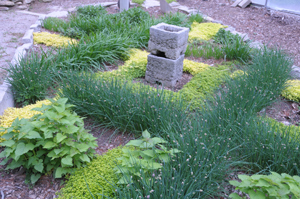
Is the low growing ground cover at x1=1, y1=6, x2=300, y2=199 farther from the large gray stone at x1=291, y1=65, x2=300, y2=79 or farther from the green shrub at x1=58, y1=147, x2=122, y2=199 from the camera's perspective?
the large gray stone at x1=291, y1=65, x2=300, y2=79

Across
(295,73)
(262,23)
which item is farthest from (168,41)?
(262,23)

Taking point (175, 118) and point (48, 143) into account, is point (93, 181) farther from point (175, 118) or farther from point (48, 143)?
point (175, 118)

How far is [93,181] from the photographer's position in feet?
6.97

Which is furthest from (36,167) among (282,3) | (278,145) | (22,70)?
(282,3)

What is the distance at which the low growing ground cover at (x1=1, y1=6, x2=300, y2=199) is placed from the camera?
1922 millimetres

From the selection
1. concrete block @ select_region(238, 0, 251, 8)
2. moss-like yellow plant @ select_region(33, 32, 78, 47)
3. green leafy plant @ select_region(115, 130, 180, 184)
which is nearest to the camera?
green leafy plant @ select_region(115, 130, 180, 184)

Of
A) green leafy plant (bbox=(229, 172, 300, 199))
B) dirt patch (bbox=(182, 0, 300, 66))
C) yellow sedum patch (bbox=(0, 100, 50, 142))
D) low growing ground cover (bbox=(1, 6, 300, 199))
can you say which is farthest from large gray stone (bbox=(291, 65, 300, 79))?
yellow sedum patch (bbox=(0, 100, 50, 142))

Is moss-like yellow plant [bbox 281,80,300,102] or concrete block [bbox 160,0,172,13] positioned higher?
concrete block [bbox 160,0,172,13]

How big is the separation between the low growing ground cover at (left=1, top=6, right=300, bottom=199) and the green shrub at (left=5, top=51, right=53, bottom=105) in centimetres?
1

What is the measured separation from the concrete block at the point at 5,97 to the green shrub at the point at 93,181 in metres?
1.45

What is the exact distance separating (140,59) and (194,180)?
10.3 ft

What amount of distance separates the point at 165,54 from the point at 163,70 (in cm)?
27

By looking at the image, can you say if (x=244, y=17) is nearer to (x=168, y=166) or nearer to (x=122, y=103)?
(x=122, y=103)

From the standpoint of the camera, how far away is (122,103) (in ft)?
9.46
